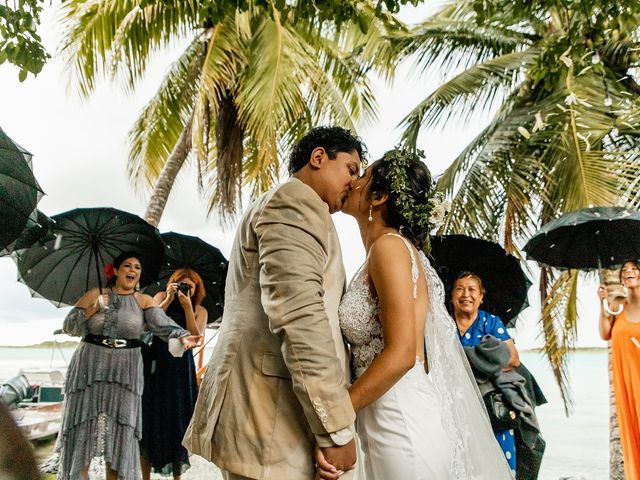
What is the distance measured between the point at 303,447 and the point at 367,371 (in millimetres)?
524

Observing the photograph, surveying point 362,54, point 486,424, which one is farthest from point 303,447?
point 362,54

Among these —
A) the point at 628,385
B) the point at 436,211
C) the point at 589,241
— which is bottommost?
the point at 628,385

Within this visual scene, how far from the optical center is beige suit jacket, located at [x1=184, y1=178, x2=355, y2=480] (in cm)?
247

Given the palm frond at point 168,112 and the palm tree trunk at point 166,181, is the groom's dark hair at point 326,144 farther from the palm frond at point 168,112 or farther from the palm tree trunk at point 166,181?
the palm frond at point 168,112

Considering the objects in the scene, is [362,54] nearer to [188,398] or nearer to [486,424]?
[188,398]

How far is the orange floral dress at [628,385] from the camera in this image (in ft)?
24.1

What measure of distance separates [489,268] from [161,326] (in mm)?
3221

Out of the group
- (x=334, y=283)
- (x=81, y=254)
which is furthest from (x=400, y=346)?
(x=81, y=254)

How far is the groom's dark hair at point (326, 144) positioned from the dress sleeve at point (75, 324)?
12.6 ft

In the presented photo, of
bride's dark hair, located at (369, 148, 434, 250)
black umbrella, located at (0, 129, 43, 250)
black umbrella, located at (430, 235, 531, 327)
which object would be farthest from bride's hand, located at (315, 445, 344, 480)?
black umbrella, located at (430, 235, 531, 327)

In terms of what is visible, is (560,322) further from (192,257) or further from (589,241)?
(192,257)

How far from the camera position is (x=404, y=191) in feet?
10.9

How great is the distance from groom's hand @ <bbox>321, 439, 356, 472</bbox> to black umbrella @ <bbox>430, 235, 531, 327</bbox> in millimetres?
4274

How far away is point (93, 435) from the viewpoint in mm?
6266
